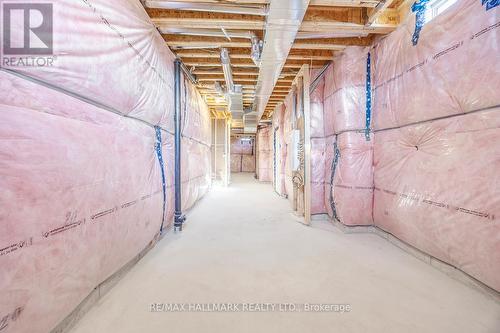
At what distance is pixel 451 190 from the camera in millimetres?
1818

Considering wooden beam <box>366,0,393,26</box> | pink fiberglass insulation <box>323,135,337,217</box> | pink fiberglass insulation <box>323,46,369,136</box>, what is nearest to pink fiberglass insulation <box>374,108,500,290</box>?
pink fiberglass insulation <box>323,46,369,136</box>

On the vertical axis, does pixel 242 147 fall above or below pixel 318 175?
above

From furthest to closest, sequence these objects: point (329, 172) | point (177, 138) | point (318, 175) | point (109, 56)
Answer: point (318, 175) < point (329, 172) < point (177, 138) < point (109, 56)

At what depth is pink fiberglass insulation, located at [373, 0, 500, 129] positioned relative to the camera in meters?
1.55

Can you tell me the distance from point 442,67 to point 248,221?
115 inches

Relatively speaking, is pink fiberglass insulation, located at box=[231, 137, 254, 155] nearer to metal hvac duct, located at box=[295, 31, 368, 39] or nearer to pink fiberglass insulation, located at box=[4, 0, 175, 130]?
metal hvac duct, located at box=[295, 31, 368, 39]

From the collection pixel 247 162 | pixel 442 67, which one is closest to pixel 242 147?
pixel 247 162

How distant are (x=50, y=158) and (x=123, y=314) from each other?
1.07 metres

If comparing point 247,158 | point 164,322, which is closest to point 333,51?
point 164,322

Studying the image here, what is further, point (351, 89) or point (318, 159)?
point (318, 159)

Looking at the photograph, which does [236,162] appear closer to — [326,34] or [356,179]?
[356,179]

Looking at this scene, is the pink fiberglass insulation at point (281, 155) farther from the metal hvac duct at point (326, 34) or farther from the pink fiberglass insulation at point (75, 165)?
the pink fiberglass insulation at point (75, 165)

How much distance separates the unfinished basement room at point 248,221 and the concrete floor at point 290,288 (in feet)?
0.04

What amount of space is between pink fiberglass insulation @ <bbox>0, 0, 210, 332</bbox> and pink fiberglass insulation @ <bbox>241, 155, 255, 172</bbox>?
11513 mm
